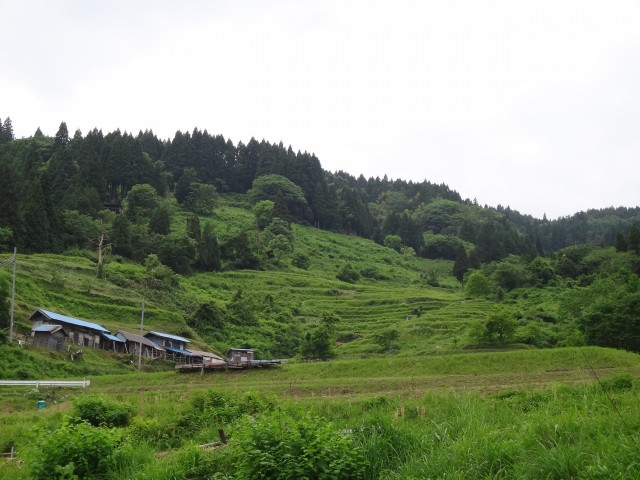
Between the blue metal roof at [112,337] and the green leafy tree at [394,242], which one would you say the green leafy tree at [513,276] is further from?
the blue metal roof at [112,337]

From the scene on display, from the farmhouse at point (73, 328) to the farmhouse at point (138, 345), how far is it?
4.86 feet

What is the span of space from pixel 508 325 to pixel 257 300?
32203 millimetres

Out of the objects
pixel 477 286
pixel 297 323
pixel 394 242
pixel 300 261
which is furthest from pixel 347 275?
pixel 394 242

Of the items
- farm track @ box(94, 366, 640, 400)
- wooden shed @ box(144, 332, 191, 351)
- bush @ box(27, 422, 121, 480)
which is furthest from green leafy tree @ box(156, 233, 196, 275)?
bush @ box(27, 422, 121, 480)

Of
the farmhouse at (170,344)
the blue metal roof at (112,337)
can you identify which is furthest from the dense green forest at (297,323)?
the farmhouse at (170,344)

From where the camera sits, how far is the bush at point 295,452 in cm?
761

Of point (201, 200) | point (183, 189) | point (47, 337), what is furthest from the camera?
point (183, 189)

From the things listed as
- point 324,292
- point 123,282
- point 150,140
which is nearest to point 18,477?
point 123,282

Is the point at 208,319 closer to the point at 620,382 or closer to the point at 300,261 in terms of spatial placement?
the point at 300,261

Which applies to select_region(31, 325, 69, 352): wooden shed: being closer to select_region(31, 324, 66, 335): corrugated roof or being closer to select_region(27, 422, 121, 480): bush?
select_region(31, 324, 66, 335): corrugated roof

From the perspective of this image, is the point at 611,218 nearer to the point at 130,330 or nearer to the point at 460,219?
the point at 460,219

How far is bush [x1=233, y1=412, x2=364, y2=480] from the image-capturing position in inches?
299

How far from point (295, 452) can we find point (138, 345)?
140 feet

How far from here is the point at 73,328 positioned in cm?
4406
